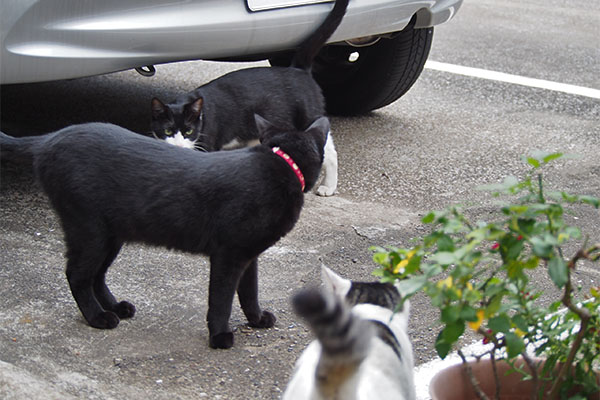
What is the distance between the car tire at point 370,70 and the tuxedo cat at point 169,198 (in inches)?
94.0

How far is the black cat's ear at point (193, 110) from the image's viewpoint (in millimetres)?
4156

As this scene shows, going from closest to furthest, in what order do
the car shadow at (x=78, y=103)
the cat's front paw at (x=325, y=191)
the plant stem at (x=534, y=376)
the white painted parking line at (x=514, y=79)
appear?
the plant stem at (x=534, y=376) → the cat's front paw at (x=325, y=191) → the car shadow at (x=78, y=103) → the white painted parking line at (x=514, y=79)

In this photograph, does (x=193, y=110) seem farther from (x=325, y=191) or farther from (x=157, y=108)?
(x=325, y=191)

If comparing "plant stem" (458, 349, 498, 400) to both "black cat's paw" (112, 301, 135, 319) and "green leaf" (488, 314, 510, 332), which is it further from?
"black cat's paw" (112, 301, 135, 319)

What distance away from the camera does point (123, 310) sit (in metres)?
3.04

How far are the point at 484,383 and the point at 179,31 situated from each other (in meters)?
2.28

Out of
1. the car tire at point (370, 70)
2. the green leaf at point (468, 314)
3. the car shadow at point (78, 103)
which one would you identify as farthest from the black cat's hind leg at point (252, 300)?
the car tire at point (370, 70)

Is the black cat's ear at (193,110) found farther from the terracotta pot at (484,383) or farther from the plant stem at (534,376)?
the plant stem at (534,376)

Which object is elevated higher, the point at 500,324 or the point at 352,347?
the point at 352,347

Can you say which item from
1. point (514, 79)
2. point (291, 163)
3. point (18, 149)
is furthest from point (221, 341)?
point (514, 79)

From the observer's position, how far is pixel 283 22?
407cm

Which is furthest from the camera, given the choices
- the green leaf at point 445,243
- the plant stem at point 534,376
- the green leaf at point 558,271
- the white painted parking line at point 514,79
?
the white painted parking line at point 514,79

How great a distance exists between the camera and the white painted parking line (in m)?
6.55

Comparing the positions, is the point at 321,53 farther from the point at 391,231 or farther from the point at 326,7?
the point at 391,231
